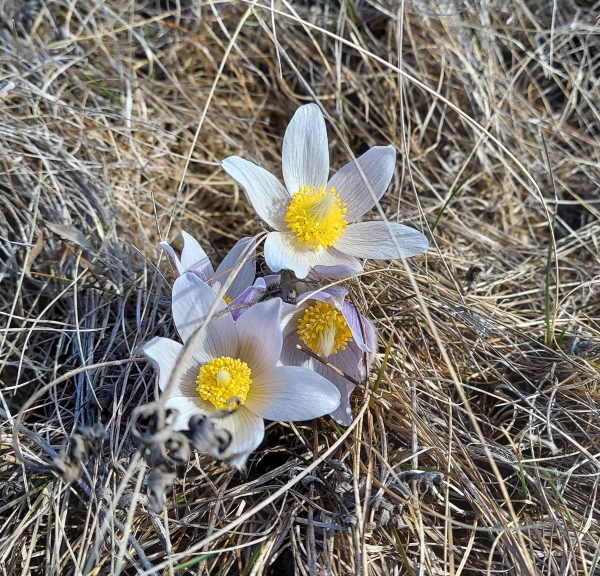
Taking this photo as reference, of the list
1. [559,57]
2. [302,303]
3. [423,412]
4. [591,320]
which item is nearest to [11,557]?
[302,303]

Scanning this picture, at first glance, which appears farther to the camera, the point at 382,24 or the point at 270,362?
the point at 382,24

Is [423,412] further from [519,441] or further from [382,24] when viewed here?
[382,24]

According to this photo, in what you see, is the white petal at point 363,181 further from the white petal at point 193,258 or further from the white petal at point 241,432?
the white petal at point 241,432

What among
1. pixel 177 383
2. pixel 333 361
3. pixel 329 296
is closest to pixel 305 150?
pixel 329 296

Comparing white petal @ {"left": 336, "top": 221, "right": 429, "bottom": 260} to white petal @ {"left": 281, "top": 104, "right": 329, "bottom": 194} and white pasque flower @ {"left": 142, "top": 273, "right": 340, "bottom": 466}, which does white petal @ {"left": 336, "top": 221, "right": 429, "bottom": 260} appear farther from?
white pasque flower @ {"left": 142, "top": 273, "right": 340, "bottom": 466}

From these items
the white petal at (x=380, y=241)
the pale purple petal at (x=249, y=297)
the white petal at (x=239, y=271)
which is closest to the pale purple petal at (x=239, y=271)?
the white petal at (x=239, y=271)

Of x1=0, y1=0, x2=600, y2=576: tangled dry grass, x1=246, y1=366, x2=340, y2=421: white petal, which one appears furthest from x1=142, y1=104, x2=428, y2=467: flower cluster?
x1=0, y1=0, x2=600, y2=576: tangled dry grass
